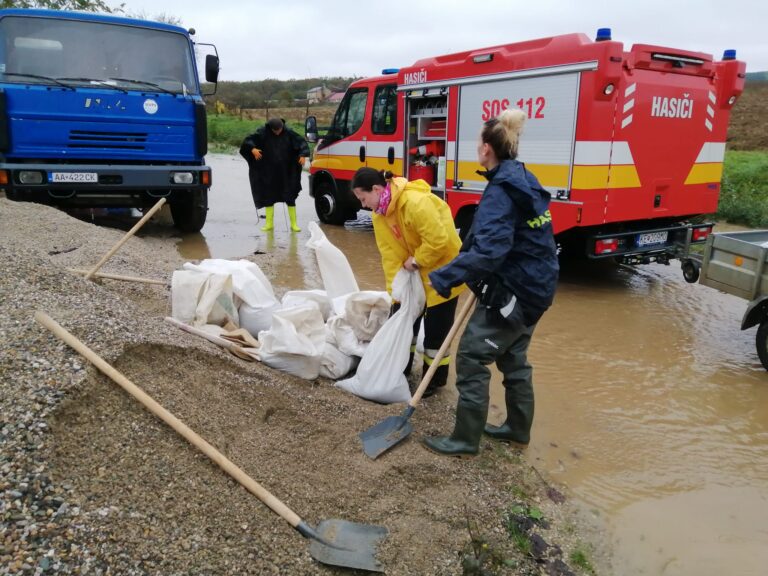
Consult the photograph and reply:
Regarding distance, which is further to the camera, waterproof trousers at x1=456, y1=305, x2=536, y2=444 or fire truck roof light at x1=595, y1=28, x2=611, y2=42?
fire truck roof light at x1=595, y1=28, x2=611, y2=42

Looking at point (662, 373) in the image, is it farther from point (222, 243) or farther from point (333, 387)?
point (222, 243)

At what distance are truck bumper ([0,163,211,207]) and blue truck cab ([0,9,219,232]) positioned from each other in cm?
1

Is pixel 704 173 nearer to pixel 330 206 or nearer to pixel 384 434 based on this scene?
pixel 384 434

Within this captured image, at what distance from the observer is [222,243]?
9.19 metres

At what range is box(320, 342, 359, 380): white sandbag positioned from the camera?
13.7 feet

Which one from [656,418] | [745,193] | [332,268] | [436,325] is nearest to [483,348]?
[436,325]

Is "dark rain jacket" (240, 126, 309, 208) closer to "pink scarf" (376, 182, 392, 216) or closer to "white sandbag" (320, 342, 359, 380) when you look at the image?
"white sandbag" (320, 342, 359, 380)

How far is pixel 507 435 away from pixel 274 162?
709 cm

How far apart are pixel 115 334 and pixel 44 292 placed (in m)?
0.71

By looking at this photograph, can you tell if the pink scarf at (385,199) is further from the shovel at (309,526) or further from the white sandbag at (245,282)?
the shovel at (309,526)

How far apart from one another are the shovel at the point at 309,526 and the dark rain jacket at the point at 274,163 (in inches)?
278

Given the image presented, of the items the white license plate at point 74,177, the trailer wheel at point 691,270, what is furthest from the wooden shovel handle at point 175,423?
the white license plate at point 74,177

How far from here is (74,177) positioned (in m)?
7.60

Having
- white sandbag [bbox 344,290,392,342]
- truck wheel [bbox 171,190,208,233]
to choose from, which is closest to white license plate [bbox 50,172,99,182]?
truck wheel [bbox 171,190,208,233]
